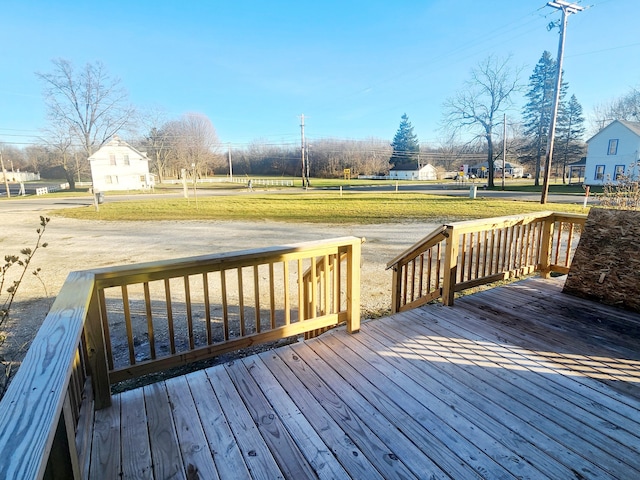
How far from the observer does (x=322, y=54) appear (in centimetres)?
2630

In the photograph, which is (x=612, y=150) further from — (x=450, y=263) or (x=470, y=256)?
(x=450, y=263)

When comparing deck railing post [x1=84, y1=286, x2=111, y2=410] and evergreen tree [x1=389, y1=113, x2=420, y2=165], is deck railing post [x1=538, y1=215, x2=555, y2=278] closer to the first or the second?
deck railing post [x1=84, y1=286, x2=111, y2=410]

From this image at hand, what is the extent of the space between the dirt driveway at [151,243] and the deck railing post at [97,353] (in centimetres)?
270

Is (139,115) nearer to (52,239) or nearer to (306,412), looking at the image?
(52,239)

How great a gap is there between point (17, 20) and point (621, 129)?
35966 millimetres

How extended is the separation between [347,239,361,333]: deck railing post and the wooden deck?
0.40 ft

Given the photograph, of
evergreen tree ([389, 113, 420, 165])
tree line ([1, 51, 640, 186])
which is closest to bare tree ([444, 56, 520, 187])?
tree line ([1, 51, 640, 186])

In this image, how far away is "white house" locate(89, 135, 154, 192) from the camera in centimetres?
3322

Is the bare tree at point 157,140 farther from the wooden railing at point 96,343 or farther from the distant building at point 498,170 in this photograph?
the distant building at point 498,170

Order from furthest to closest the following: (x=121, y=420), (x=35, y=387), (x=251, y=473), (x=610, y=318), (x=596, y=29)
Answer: (x=596, y=29) < (x=610, y=318) < (x=121, y=420) < (x=251, y=473) < (x=35, y=387)

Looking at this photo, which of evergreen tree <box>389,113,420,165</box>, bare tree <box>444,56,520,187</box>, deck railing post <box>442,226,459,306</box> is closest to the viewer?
deck railing post <box>442,226,459,306</box>

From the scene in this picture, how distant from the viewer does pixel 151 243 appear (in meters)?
9.04

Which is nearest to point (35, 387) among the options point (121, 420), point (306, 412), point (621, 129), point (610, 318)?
point (121, 420)

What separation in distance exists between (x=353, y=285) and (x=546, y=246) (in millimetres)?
2992
